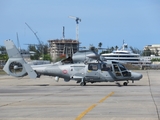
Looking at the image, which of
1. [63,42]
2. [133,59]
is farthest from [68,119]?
[63,42]

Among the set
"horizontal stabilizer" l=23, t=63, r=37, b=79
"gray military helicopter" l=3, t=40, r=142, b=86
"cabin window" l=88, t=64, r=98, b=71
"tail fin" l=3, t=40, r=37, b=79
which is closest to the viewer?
"gray military helicopter" l=3, t=40, r=142, b=86

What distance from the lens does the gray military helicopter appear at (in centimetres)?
3070

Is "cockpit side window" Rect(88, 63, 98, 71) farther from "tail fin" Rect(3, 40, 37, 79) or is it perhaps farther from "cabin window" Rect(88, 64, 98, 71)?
"tail fin" Rect(3, 40, 37, 79)

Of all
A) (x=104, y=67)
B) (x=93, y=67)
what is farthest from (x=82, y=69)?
(x=104, y=67)

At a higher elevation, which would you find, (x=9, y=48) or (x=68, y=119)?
(x=9, y=48)

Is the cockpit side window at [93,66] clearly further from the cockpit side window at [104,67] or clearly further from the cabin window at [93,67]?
the cockpit side window at [104,67]

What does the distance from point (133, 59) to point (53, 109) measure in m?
128

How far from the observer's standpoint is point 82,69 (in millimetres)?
31016

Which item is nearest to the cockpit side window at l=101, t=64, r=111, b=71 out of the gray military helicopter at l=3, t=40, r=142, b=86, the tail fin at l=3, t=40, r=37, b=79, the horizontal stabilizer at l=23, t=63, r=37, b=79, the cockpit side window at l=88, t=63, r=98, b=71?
the gray military helicopter at l=3, t=40, r=142, b=86

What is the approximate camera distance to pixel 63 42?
18925cm

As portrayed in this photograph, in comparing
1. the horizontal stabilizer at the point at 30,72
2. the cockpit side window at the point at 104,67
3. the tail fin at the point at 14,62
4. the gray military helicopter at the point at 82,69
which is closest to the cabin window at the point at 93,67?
the gray military helicopter at the point at 82,69

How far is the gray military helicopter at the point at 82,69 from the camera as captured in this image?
30703 mm

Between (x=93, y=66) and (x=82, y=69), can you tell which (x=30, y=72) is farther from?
(x=93, y=66)

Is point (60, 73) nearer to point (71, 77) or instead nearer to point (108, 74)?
point (71, 77)
